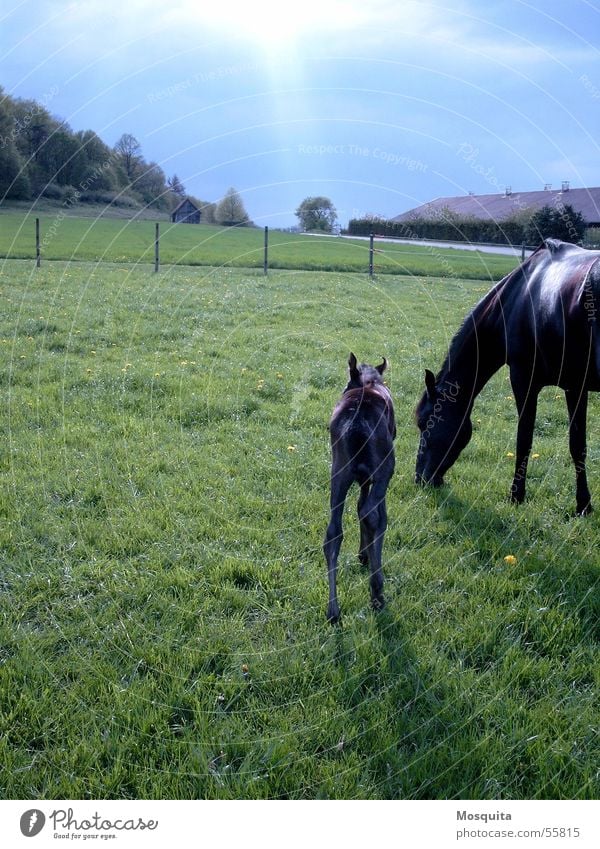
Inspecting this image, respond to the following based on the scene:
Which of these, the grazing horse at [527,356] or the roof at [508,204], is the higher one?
the roof at [508,204]

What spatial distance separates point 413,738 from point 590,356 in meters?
3.81

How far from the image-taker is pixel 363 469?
4523mm

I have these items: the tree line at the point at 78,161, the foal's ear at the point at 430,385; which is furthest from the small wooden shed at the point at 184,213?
the foal's ear at the point at 430,385

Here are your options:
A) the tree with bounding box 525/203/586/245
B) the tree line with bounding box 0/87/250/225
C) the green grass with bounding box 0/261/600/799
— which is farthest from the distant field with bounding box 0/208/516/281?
the green grass with bounding box 0/261/600/799

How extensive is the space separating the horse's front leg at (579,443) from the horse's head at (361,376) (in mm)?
2117

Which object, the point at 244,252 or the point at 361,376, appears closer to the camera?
the point at 361,376

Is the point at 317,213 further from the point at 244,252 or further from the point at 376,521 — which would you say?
the point at 244,252

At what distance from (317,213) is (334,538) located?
523 cm

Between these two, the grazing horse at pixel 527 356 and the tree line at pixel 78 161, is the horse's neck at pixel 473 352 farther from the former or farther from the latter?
the tree line at pixel 78 161

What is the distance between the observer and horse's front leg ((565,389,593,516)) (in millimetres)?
6523

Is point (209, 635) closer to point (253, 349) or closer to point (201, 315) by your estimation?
point (253, 349)

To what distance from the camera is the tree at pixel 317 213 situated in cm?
792

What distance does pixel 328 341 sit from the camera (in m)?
13.2

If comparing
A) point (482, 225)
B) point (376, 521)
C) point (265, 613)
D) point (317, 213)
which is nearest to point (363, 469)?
point (376, 521)
